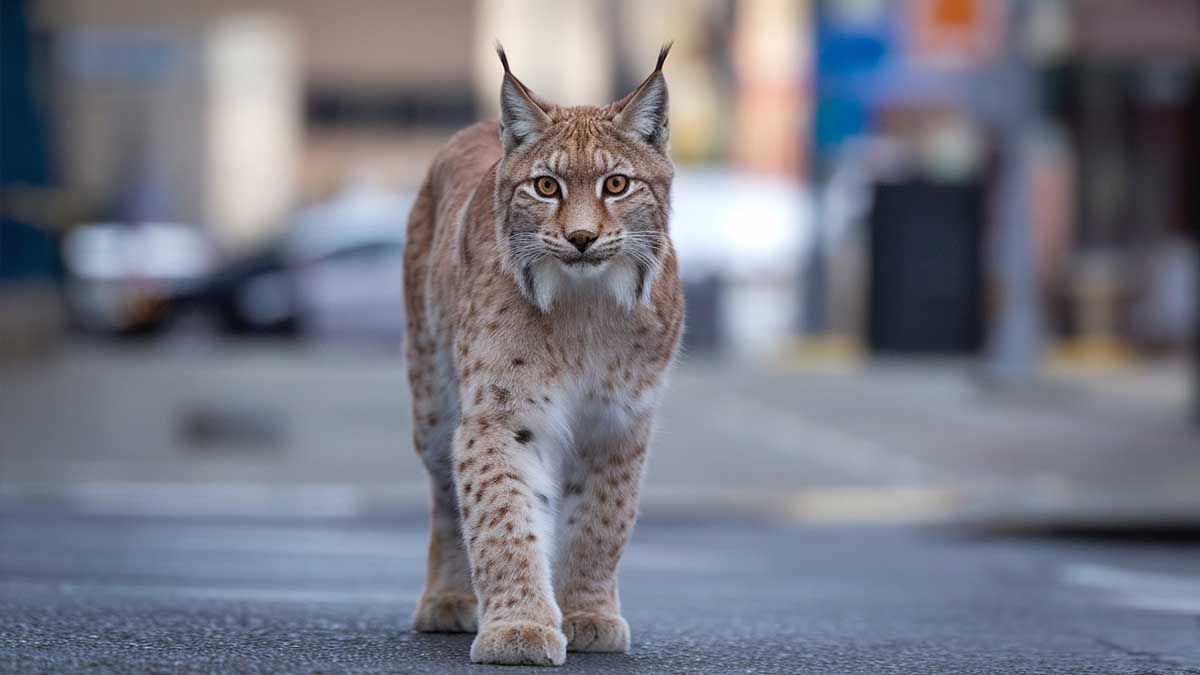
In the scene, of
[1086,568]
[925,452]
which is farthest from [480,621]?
[925,452]

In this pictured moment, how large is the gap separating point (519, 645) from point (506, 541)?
0.26 meters

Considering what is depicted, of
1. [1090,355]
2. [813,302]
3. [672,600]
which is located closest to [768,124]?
[813,302]

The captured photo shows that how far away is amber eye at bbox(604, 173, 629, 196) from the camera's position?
5.19m

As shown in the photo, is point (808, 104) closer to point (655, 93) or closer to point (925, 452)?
point (925, 452)

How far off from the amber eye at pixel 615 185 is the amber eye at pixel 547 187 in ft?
0.41

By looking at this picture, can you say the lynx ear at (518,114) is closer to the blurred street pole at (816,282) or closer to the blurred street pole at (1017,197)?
the blurred street pole at (1017,197)

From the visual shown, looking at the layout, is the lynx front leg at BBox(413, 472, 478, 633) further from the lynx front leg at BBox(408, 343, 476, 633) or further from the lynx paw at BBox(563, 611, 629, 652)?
the lynx paw at BBox(563, 611, 629, 652)

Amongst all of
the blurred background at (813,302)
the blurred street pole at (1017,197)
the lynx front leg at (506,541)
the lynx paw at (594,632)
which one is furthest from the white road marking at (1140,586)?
the blurred street pole at (1017,197)

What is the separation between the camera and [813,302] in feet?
83.2

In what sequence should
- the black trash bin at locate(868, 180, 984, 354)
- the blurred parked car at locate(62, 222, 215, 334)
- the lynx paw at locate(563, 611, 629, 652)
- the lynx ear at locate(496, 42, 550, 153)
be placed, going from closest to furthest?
the lynx ear at locate(496, 42, 550, 153)
the lynx paw at locate(563, 611, 629, 652)
the black trash bin at locate(868, 180, 984, 354)
the blurred parked car at locate(62, 222, 215, 334)

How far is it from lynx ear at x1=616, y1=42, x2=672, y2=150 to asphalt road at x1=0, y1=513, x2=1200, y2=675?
53.0 inches

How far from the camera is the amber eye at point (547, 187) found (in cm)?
517

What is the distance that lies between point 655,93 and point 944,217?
16.6m

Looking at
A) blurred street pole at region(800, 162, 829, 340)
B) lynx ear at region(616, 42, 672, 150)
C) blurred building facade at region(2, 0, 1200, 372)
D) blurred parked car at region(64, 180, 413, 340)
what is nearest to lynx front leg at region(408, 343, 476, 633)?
lynx ear at region(616, 42, 672, 150)
